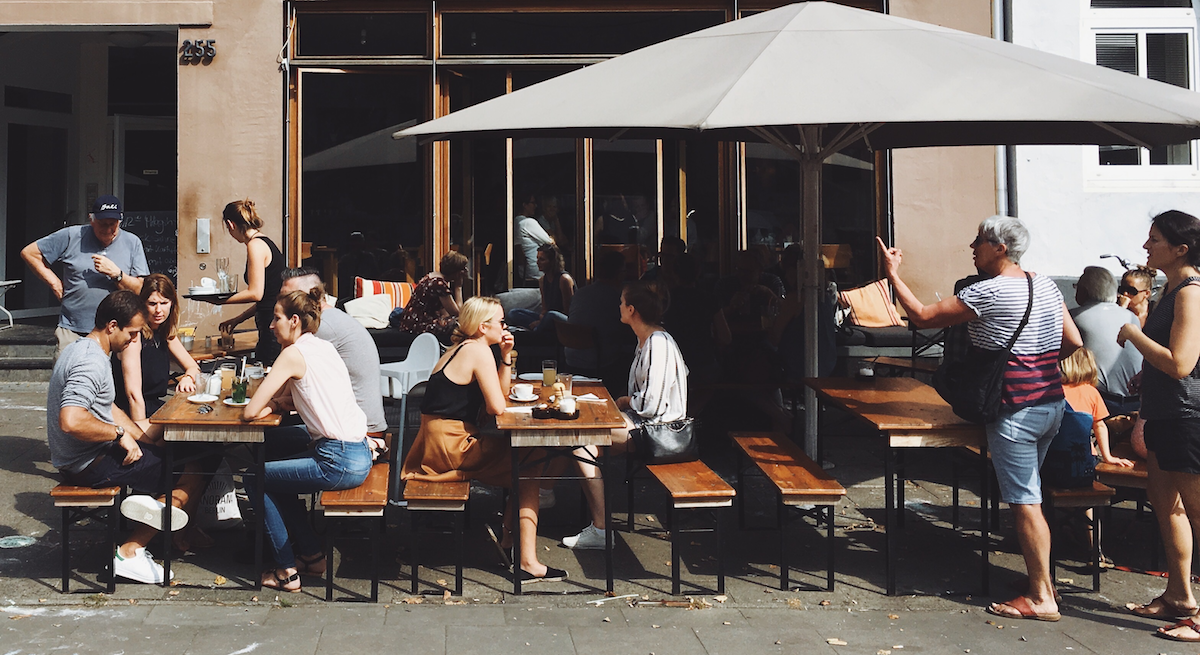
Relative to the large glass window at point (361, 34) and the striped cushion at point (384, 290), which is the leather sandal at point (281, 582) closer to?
the striped cushion at point (384, 290)

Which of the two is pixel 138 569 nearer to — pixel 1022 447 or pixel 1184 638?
pixel 1022 447

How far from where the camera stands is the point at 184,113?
1059cm

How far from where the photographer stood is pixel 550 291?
1012cm

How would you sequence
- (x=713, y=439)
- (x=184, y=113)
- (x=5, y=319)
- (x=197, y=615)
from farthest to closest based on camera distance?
(x=5, y=319)
(x=184, y=113)
(x=713, y=439)
(x=197, y=615)

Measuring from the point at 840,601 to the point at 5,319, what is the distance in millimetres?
11090

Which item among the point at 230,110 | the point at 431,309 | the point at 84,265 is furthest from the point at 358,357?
the point at 230,110

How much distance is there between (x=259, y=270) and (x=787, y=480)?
383 cm

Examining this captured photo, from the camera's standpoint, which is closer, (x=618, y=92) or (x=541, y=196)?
(x=618, y=92)

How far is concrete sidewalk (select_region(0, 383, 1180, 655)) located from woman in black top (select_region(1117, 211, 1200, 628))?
27 centimetres

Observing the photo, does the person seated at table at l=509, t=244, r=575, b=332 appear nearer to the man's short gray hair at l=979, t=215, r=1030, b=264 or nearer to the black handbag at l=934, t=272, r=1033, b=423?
the black handbag at l=934, t=272, r=1033, b=423

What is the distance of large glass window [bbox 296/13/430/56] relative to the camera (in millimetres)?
10812

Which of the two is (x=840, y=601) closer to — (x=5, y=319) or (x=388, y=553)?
(x=388, y=553)

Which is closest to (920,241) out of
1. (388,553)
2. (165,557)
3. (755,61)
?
(755,61)

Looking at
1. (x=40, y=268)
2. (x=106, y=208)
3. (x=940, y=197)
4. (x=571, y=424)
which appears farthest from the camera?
(x=940, y=197)
